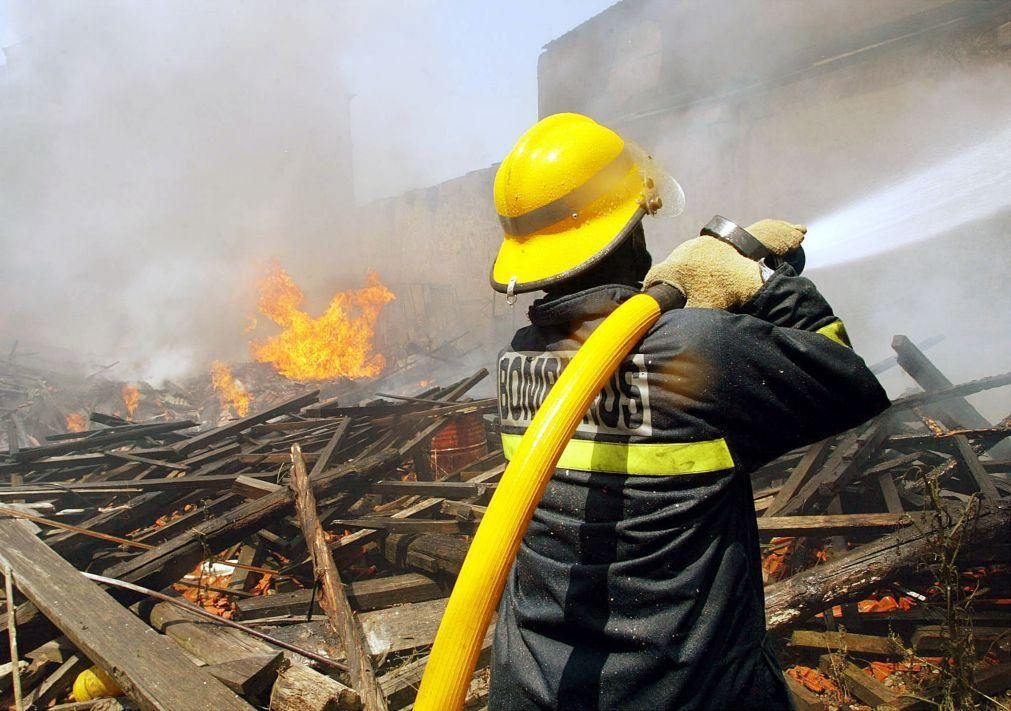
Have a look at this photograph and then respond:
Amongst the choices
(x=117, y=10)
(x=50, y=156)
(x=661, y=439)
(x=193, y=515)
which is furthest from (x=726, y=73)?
(x=50, y=156)

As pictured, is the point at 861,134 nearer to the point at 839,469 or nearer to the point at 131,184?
the point at 839,469

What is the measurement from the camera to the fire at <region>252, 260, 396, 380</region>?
15.8 meters

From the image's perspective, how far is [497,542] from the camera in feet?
4.51

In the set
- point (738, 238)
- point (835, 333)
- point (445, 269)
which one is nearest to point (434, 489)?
point (738, 238)

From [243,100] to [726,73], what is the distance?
15611mm

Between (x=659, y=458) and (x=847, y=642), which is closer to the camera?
(x=659, y=458)

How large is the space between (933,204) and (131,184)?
846 inches

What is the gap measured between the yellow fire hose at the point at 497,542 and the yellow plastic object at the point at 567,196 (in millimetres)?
487

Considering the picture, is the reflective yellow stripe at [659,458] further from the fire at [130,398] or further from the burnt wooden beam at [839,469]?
the fire at [130,398]

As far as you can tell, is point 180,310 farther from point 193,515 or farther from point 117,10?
point 193,515

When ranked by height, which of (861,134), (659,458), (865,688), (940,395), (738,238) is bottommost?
(865,688)

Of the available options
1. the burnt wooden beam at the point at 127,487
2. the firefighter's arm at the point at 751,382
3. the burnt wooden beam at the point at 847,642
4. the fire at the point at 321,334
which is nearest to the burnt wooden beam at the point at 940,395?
the burnt wooden beam at the point at 847,642

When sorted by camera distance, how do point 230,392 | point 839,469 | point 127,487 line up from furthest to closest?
1. point 230,392
2. point 127,487
3. point 839,469

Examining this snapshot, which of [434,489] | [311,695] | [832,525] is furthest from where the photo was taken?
[434,489]
